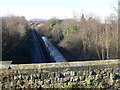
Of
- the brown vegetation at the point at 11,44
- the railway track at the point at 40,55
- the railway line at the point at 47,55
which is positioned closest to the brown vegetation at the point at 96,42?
the railway line at the point at 47,55

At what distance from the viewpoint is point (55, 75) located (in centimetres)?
484

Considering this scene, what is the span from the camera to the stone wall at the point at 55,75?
A: 4828 mm

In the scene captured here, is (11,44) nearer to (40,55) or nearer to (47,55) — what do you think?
(40,55)

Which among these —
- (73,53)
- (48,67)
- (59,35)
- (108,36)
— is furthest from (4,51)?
(59,35)

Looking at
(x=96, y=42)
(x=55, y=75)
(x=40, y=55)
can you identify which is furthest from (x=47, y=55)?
(x=55, y=75)

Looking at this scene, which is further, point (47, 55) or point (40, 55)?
point (40, 55)

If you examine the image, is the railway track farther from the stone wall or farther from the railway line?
the stone wall

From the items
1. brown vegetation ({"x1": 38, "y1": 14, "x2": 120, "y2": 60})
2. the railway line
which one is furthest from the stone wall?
brown vegetation ({"x1": 38, "y1": 14, "x2": 120, "y2": 60})

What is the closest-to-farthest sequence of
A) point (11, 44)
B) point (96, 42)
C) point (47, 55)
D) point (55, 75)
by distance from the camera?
1. point (55, 75)
2. point (11, 44)
3. point (47, 55)
4. point (96, 42)

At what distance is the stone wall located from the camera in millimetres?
4828

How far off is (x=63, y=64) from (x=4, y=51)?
1876cm

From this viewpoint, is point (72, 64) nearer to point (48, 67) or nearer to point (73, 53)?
point (48, 67)

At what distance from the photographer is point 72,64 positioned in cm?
497

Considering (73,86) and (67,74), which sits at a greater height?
(67,74)
